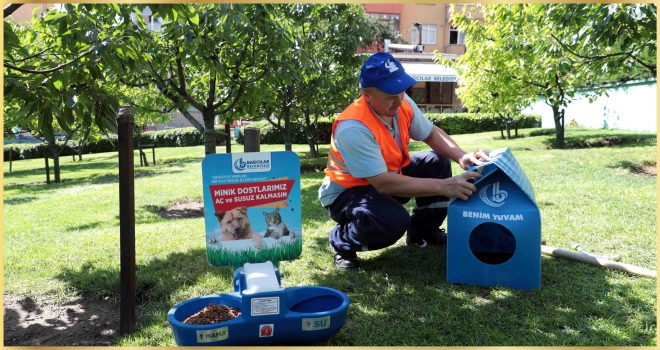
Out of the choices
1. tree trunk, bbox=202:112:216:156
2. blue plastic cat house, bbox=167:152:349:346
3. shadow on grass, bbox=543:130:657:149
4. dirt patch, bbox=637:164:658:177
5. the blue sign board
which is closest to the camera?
blue plastic cat house, bbox=167:152:349:346

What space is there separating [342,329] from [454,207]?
93 centimetres

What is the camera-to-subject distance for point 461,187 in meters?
2.65

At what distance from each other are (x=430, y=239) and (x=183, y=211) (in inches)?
147

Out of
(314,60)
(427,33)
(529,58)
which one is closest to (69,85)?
(314,60)

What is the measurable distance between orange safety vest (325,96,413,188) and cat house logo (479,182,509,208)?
0.60 metres

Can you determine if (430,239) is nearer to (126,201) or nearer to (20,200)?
(126,201)

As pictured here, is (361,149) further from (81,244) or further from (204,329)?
(81,244)

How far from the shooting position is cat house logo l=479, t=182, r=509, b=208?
2.63 m

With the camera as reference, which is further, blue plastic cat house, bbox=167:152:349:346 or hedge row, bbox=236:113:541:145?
hedge row, bbox=236:113:541:145

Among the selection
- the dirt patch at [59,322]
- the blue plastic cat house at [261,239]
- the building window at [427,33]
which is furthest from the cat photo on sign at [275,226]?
the building window at [427,33]

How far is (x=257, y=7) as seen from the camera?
15.2 ft

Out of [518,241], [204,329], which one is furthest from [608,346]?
[204,329]

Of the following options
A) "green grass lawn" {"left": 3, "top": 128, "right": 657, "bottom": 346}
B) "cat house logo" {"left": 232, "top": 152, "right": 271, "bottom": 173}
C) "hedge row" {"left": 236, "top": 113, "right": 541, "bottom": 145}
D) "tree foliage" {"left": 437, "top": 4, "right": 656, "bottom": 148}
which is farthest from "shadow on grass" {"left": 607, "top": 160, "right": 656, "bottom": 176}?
"hedge row" {"left": 236, "top": 113, "right": 541, "bottom": 145}

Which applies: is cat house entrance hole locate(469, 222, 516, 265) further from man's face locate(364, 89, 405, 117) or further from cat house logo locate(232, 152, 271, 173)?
cat house logo locate(232, 152, 271, 173)
